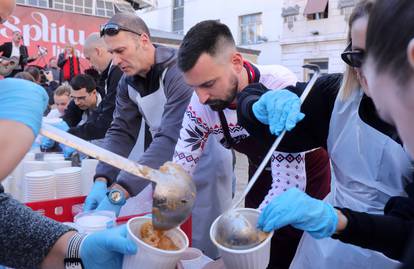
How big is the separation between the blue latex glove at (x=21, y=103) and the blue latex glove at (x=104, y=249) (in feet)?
1.04

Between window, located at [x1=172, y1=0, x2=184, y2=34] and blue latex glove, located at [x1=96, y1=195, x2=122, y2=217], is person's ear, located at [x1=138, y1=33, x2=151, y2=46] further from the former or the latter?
window, located at [x1=172, y1=0, x2=184, y2=34]

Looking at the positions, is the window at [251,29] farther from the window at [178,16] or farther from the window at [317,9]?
the window at [178,16]

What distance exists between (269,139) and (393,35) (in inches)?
31.1

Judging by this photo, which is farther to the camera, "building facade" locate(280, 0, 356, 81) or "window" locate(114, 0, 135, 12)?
"window" locate(114, 0, 135, 12)

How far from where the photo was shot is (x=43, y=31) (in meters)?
6.59

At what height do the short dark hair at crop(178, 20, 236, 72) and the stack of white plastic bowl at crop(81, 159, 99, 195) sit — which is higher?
the short dark hair at crop(178, 20, 236, 72)

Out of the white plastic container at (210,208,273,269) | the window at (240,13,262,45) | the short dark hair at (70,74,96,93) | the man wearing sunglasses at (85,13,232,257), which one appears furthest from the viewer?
the window at (240,13,262,45)

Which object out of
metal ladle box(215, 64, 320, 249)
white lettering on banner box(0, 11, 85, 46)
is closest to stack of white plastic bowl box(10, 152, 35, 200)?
metal ladle box(215, 64, 320, 249)

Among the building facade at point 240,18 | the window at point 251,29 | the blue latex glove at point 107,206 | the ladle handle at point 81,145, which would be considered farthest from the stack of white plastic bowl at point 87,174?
the window at point 251,29

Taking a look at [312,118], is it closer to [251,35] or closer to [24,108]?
[24,108]

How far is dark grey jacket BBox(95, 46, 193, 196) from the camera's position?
1.47 meters

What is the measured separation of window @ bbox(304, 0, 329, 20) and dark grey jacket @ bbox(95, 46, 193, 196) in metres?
11.8

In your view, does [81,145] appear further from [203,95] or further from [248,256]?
[203,95]

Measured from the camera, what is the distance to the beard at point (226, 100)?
1319 millimetres
